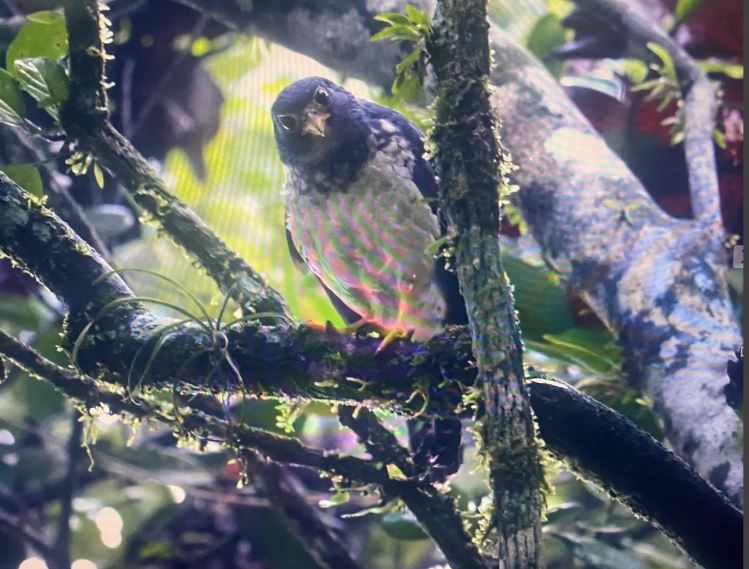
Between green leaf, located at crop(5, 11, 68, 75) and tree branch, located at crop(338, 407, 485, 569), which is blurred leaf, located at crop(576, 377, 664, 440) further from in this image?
green leaf, located at crop(5, 11, 68, 75)

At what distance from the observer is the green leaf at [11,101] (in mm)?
1109

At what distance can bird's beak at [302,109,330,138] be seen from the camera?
1.13m

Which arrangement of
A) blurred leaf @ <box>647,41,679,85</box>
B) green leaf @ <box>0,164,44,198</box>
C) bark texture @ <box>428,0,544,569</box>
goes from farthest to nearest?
blurred leaf @ <box>647,41,679,85</box>, green leaf @ <box>0,164,44,198</box>, bark texture @ <box>428,0,544,569</box>

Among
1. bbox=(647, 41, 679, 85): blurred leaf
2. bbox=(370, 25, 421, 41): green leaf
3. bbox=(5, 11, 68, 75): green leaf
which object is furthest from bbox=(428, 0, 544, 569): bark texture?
bbox=(5, 11, 68, 75): green leaf

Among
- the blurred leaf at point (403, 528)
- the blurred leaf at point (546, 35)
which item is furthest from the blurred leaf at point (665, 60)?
the blurred leaf at point (403, 528)

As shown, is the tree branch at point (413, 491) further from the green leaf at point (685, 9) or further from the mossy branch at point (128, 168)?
the green leaf at point (685, 9)

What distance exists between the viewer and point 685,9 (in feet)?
4.11

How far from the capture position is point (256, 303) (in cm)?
110

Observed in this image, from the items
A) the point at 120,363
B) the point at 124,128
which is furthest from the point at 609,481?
the point at 124,128

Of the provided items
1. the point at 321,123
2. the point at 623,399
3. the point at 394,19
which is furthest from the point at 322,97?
the point at 623,399

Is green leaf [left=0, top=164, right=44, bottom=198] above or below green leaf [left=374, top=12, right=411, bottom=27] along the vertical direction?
below

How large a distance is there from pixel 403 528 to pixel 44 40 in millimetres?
859

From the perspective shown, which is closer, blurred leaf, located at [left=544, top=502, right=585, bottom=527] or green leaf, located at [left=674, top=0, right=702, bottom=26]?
blurred leaf, located at [left=544, top=502, right=585, bottom=527]

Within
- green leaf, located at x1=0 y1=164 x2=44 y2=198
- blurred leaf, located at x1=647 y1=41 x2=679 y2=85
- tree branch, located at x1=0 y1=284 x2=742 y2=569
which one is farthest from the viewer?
blurred leaf, located at x1=647 y1=41 x2=679 y2=85
